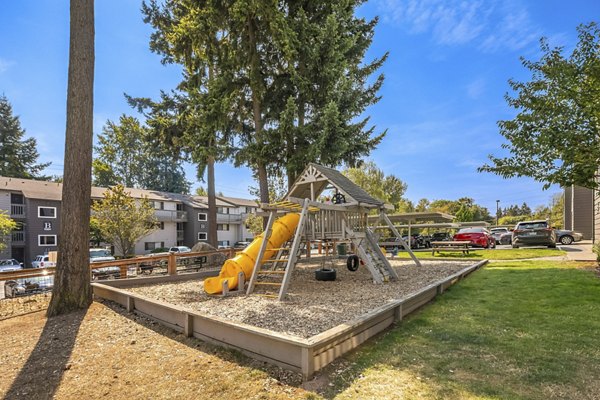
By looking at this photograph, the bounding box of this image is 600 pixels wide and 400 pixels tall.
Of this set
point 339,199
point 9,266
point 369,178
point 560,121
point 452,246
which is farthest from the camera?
point 369,178

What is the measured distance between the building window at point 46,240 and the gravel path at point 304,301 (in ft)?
98.4

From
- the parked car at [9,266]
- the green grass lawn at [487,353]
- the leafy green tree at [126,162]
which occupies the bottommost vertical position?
the parked car at [9,266]

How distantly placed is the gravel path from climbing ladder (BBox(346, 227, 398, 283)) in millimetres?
323

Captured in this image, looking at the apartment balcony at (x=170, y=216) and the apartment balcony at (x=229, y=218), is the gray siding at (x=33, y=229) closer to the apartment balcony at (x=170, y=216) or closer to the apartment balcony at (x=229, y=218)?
the apartment balcony at (x=170, y=216)

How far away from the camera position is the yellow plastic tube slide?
7805 millimetres

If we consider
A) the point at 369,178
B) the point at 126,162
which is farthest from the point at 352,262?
the point at 126,162

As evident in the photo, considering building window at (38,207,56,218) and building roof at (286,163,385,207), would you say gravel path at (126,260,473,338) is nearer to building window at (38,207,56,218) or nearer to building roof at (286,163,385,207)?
building roof at (286,163,385,207)

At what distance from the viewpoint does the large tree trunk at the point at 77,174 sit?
680 centimetres

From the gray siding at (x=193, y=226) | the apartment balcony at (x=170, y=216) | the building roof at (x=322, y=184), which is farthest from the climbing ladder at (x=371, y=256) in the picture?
the gray siding at (x=193, y=226)

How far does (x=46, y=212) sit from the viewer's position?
31.3 meters

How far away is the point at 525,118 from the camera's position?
8.12 meters

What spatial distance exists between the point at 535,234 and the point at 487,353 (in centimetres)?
1757

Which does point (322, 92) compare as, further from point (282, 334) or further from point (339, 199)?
point (282, 334)

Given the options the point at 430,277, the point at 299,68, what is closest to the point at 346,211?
the point at 430,277
